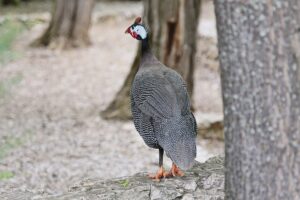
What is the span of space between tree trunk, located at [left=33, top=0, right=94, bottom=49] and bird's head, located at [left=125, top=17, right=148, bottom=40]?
9630mm

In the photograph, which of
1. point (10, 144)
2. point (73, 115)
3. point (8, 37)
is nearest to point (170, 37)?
point (73, 115)

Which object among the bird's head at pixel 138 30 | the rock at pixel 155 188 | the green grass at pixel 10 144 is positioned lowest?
the rock at pixel 155 188

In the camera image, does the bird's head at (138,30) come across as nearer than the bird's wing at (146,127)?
No

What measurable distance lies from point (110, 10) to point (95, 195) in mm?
14256

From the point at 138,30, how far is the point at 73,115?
462cm

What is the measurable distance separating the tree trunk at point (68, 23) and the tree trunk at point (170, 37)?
5606mm

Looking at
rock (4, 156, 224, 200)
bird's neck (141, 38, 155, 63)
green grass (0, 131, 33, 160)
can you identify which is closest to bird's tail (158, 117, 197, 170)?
rock (4, 156, 224, 200)

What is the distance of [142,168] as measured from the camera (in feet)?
24.1

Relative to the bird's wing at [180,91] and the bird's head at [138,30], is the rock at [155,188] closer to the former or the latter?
the bird's wing at [180,91]

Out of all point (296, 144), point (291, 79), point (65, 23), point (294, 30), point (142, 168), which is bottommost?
point (142, 168)

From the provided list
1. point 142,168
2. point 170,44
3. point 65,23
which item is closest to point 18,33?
point 142,168

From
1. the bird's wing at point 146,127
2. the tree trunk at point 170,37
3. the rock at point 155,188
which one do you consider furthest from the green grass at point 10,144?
the tree trunk at point 170,37

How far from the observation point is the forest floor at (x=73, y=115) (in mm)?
7062

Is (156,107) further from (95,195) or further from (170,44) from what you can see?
(170,44)
